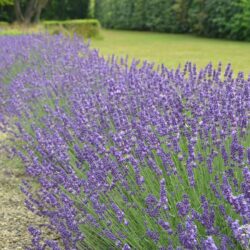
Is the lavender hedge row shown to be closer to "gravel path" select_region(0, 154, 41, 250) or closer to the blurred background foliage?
"gravel path" select_region(0, 154, 41, 250)

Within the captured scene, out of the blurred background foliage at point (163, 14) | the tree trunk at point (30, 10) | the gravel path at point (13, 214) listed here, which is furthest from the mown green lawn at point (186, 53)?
the tree trunk at point (30, 10)

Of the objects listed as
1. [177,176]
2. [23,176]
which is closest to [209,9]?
[23,176]

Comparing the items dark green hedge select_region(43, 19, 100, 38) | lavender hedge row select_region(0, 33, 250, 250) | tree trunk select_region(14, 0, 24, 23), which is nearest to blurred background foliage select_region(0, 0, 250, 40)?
tree trunk select_region(14, 0, 24, 23)

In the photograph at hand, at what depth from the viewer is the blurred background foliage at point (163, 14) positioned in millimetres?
19328

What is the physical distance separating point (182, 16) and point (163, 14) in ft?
5.83

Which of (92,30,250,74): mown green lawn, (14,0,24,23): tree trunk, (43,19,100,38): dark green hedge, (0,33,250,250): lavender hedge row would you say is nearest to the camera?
(0,33,250,250): lavender hedge row

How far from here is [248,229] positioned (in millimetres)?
1347

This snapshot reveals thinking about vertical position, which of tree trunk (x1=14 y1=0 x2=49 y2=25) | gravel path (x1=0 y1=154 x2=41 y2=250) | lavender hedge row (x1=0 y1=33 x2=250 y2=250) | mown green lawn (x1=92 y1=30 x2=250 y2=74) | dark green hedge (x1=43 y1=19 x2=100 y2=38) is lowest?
tree trunk (x1=14 y1=0 x2=49 y2=25)

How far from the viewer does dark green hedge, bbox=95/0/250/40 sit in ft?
62.8

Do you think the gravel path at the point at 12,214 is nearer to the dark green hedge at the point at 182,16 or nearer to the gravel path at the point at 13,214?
the gravel path at the point at 13,214

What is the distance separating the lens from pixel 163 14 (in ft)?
83.3

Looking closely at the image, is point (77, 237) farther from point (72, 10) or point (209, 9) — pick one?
point (72, 10)

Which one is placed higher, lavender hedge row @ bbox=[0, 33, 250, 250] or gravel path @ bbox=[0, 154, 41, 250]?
lavender hedge row @ bbox=[0, 33, 250, 250]

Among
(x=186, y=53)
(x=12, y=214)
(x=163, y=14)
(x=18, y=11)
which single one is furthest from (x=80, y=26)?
(x=12, y=214)
